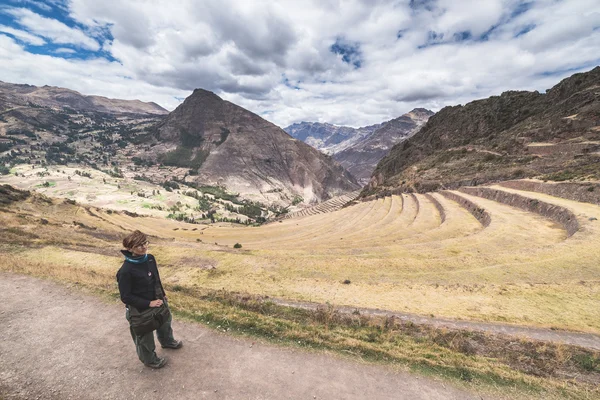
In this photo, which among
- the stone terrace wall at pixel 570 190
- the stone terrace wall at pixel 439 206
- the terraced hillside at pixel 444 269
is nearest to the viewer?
the terraced hillside at pixel 444 269

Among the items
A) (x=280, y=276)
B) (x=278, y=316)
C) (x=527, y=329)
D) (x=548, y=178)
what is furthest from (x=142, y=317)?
(x=548, y=178)

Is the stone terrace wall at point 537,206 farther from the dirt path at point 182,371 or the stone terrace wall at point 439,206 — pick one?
the dirt path at point 182,371

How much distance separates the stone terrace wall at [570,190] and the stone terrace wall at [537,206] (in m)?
3.98

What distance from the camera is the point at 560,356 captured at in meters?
8.47

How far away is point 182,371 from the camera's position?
23.3 ft

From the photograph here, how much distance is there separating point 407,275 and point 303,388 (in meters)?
13.0

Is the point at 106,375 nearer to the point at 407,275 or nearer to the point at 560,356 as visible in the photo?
→ the point at 560,356

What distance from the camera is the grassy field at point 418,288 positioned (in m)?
8.22

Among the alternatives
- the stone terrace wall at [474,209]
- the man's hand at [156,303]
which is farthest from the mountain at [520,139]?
the man's hand at [156,303]

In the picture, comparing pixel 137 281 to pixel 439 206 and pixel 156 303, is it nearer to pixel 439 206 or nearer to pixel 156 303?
pixel 156 303

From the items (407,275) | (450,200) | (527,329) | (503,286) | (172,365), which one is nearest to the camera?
(172,365)

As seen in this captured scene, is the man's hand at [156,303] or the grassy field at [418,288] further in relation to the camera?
the grassy field at [418,288]

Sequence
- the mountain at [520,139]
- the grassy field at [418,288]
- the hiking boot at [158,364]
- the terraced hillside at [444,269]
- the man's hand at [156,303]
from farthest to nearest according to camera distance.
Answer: the mountain at [520,139] → the terraced hillside at [444,269] → the grassy field at [418,288] → the hiking boot at [158,364] → the man's hand at [156,303]

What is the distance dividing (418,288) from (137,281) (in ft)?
47.5
